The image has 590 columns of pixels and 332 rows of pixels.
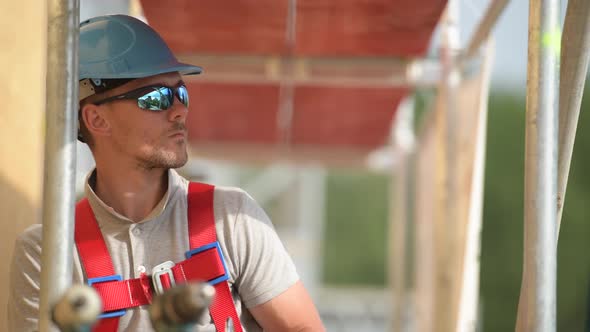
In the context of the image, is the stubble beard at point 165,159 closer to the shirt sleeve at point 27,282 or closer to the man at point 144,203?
the man at point 144,203

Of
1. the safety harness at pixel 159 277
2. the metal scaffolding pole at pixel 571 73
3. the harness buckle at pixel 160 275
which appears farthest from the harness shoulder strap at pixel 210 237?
the metal scaffolding pole at pixel 571 73

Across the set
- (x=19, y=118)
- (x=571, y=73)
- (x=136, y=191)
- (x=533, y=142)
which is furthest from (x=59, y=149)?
(x=19, y=118)

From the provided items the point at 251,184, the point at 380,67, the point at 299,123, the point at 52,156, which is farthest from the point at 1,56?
the point at 251,184

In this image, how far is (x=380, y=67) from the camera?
7.20m

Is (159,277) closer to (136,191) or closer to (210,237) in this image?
(210,237)

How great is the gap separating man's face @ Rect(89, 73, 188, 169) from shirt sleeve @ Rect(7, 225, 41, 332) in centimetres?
46

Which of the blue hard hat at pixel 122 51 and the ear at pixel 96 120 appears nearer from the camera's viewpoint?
the blue hard hat at pixel 122 51

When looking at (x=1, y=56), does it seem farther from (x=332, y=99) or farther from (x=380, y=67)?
(x=332, y=99)

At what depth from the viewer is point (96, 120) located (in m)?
3.66

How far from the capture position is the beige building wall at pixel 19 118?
→ 4.02 meters

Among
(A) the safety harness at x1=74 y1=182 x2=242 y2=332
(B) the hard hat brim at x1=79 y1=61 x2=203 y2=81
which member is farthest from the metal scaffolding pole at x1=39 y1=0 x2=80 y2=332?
(B) the hard hat brim at x1=79 y1=61 x2=203 y2=81

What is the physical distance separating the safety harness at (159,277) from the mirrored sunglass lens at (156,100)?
49 centimetres

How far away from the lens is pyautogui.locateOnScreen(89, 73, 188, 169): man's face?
3.49m

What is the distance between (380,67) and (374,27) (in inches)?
47.5
